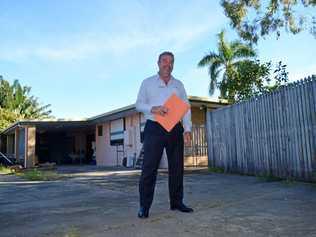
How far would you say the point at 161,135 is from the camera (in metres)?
3.97

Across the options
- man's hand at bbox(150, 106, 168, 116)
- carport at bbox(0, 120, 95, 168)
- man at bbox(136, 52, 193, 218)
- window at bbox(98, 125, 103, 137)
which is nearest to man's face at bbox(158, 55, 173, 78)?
man at bbox(136, 52, 193, 218)

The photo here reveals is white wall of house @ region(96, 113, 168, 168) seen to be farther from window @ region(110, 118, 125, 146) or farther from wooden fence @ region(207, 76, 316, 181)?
wooden fence @ region(207, 76, 316, 181)

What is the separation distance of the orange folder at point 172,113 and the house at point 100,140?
332 inches

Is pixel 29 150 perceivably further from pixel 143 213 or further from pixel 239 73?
pixel 143 213

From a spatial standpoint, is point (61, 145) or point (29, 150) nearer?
point (29, 150)

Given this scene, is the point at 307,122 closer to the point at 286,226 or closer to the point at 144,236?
the point at 286,226

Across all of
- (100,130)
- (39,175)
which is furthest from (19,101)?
(39,175)

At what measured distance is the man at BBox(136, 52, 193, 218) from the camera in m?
3.91

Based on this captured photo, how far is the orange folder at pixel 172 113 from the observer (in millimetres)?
3943

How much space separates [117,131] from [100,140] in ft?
8.65

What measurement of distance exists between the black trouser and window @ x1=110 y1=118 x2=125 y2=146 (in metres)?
15.1

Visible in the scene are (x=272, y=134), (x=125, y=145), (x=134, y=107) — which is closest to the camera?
(x=272, y=134)

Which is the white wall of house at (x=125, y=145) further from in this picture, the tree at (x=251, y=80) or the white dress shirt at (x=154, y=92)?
the white dress shirt at (x=154, y=92)

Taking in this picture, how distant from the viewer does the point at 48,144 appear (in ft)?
92.3
